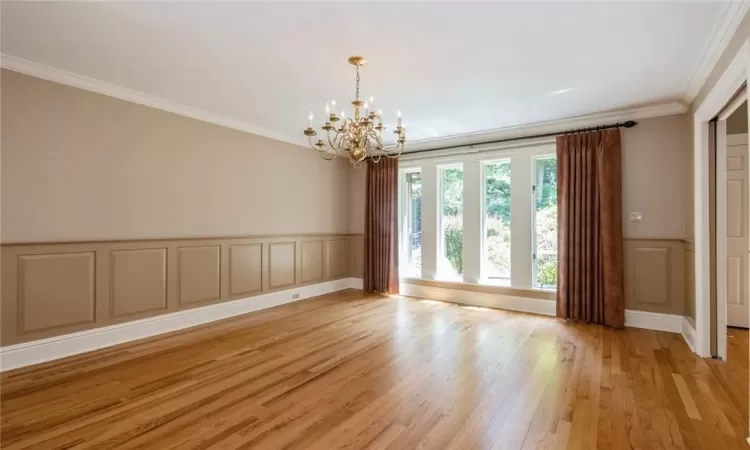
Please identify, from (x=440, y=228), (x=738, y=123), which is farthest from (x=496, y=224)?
(x=738, y=123)

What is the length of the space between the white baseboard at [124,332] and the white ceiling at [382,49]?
7.97ft

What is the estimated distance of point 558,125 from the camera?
479 centimetres

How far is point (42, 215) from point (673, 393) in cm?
528

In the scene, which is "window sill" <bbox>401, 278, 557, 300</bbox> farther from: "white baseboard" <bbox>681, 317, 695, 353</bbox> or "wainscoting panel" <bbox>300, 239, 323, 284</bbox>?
"wainscoting panel" <bbox>300, 239, 323, 284</bbox>

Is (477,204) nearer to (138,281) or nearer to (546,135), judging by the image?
(546,135)

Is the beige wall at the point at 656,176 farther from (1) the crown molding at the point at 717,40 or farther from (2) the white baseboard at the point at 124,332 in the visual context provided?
(2) the white baseboard at the point at 124,332

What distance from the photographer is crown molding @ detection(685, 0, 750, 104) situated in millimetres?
2202

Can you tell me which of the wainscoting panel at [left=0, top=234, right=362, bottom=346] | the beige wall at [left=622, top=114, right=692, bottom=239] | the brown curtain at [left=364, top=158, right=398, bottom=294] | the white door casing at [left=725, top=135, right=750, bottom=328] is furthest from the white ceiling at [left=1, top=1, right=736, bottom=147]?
the brown curtain at [left=364, top=158, right=398, bottom=294]

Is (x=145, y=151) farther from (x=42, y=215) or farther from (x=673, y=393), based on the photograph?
(x=673, y=393)

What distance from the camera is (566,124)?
4723mm

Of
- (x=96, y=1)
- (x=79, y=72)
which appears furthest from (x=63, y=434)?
(x=79, y=72)

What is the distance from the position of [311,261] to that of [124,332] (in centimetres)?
286

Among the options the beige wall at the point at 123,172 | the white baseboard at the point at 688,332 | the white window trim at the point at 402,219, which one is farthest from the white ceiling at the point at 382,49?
the white baseboard at the point at 688,332

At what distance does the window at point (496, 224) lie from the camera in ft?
17.6
